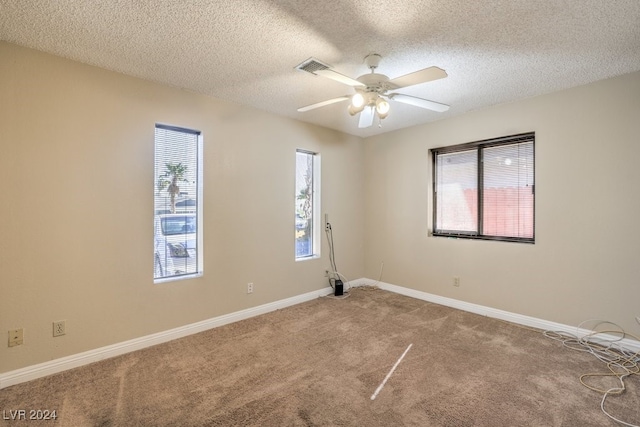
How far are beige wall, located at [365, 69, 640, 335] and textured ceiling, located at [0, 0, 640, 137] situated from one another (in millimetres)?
374

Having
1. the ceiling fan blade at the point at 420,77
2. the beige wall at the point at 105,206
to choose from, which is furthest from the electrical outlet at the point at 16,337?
the ceiling fan blade at the point at 420,77

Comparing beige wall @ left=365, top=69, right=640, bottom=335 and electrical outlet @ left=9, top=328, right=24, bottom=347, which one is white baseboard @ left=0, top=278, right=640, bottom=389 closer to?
beige wall @ left=365, top=69, right=640, bottom=335

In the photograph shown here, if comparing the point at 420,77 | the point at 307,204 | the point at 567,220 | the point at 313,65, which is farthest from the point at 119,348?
the point at 567,220

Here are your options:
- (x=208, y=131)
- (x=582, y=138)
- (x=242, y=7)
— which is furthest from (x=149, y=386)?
(x=582, y=138)

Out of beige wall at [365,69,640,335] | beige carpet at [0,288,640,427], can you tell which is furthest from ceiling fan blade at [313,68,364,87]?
beige wall at [365,69,640,335]

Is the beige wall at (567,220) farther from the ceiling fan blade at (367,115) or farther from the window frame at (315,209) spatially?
the ceiling fan blade at (367,115)

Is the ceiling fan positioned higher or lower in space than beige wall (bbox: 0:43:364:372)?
higher

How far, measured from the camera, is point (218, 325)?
3277 mm

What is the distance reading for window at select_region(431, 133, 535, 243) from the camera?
342cm

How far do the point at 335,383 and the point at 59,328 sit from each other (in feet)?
7.35

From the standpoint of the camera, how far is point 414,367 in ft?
7.99

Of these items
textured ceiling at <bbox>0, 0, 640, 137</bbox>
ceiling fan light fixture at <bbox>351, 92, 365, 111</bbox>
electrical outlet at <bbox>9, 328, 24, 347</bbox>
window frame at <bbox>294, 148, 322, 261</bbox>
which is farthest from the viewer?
window frame at <bbox>294, 148, 322, 261</bbox>

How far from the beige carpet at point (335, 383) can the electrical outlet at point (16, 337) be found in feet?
0.99

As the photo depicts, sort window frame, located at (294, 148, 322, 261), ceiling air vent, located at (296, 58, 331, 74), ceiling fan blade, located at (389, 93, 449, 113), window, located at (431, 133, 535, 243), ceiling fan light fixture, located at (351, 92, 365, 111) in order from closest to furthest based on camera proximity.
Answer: ceiling air vent, located at (296, 58, 331, 74) < ceiling fan light fixture, located at (351, 92, 365, 111) < ceiling fan blade, located at (389, 93, 449, 113) < window, located at (431, 133, 535, 243) < window frame, located at (294, 148, 322, 261)
